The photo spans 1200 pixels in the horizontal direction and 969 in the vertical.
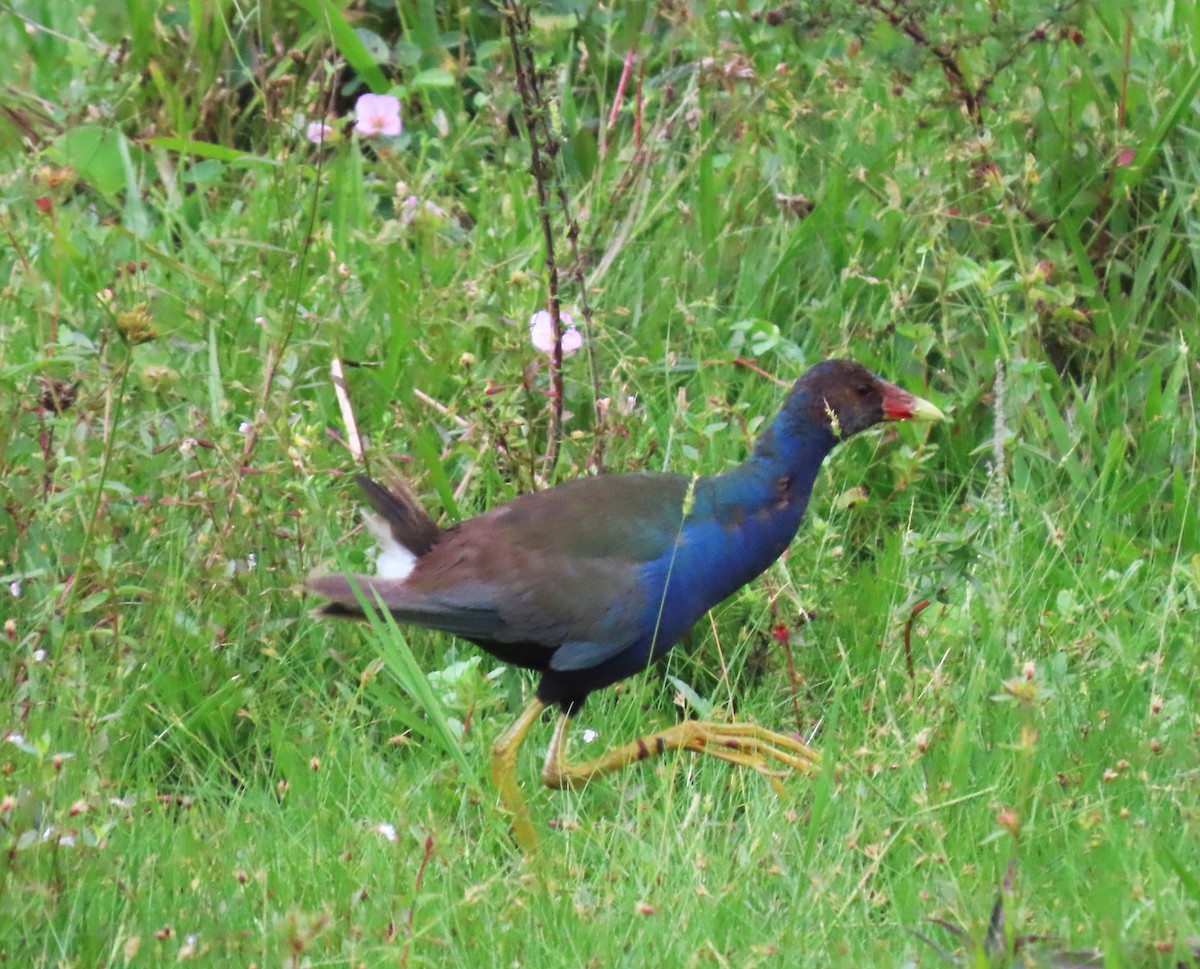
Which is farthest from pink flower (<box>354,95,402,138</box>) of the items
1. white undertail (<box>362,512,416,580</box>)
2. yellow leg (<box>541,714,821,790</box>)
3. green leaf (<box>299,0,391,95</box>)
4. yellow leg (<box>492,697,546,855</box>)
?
yellow leg (<box>541,714,821,790</box>)

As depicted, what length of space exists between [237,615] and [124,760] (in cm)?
39

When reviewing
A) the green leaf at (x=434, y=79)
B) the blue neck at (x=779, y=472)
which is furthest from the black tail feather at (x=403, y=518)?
the green leaf at (x=434, y=79)

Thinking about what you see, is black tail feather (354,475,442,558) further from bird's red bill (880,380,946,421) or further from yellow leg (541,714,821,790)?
bird's red bill (880,380,946,421)

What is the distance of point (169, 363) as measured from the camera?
4.29 m

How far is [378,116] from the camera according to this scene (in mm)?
4672

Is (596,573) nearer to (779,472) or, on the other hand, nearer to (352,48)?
(779,472)

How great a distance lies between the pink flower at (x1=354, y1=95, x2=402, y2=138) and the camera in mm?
4668

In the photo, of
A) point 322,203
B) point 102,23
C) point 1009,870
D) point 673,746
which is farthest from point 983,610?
point 102,23

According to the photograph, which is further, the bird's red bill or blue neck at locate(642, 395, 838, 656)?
the bird's red bill

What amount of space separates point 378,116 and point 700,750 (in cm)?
204

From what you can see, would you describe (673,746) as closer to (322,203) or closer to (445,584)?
(445,584)

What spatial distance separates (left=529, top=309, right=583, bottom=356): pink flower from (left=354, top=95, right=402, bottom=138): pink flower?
3.22 ft

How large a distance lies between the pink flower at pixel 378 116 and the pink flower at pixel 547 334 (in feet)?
3.22

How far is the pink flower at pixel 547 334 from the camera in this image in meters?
3.88
